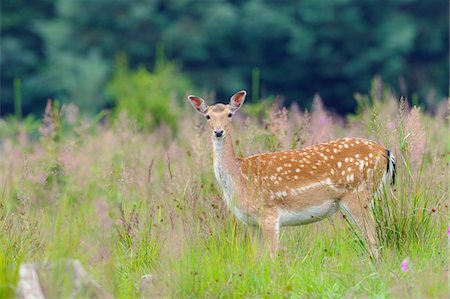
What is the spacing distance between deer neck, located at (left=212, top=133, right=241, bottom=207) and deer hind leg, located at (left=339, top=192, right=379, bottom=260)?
2.54ft

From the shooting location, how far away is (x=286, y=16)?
32156mm

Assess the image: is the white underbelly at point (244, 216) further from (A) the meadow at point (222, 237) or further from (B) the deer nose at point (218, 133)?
(B) the deer nose at point (218, 133)

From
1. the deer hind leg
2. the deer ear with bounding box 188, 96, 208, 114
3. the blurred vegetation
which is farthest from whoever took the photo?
the blurred vegetation

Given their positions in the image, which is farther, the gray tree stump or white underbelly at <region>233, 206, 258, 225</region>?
white underbelly at <region>233, 206, 258, 225</region>

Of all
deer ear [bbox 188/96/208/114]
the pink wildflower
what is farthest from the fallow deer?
the pink wildflower

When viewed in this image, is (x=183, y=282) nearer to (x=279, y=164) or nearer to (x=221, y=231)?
(x=221, y=231)

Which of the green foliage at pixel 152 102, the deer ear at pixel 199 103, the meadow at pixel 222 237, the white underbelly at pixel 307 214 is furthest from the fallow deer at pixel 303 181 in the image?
the green foliage at pixel 152 102

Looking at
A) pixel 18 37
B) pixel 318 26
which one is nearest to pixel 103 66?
pixel 18 37

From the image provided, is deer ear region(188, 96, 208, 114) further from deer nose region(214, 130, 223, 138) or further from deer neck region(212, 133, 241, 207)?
deer nose region(214, 130, 223, 138)

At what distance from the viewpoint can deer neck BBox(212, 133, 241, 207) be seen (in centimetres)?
805

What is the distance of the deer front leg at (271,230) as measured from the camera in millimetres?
7633

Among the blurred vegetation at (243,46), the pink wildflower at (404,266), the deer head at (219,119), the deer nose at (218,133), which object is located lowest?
the blurred vegetation at (243,46)

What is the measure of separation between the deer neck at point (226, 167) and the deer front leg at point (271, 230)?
1.09ft

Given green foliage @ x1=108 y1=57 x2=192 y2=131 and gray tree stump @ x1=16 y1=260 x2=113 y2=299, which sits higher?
gray tree stump @ x1=16 y1=260 x2=113 y2=299
